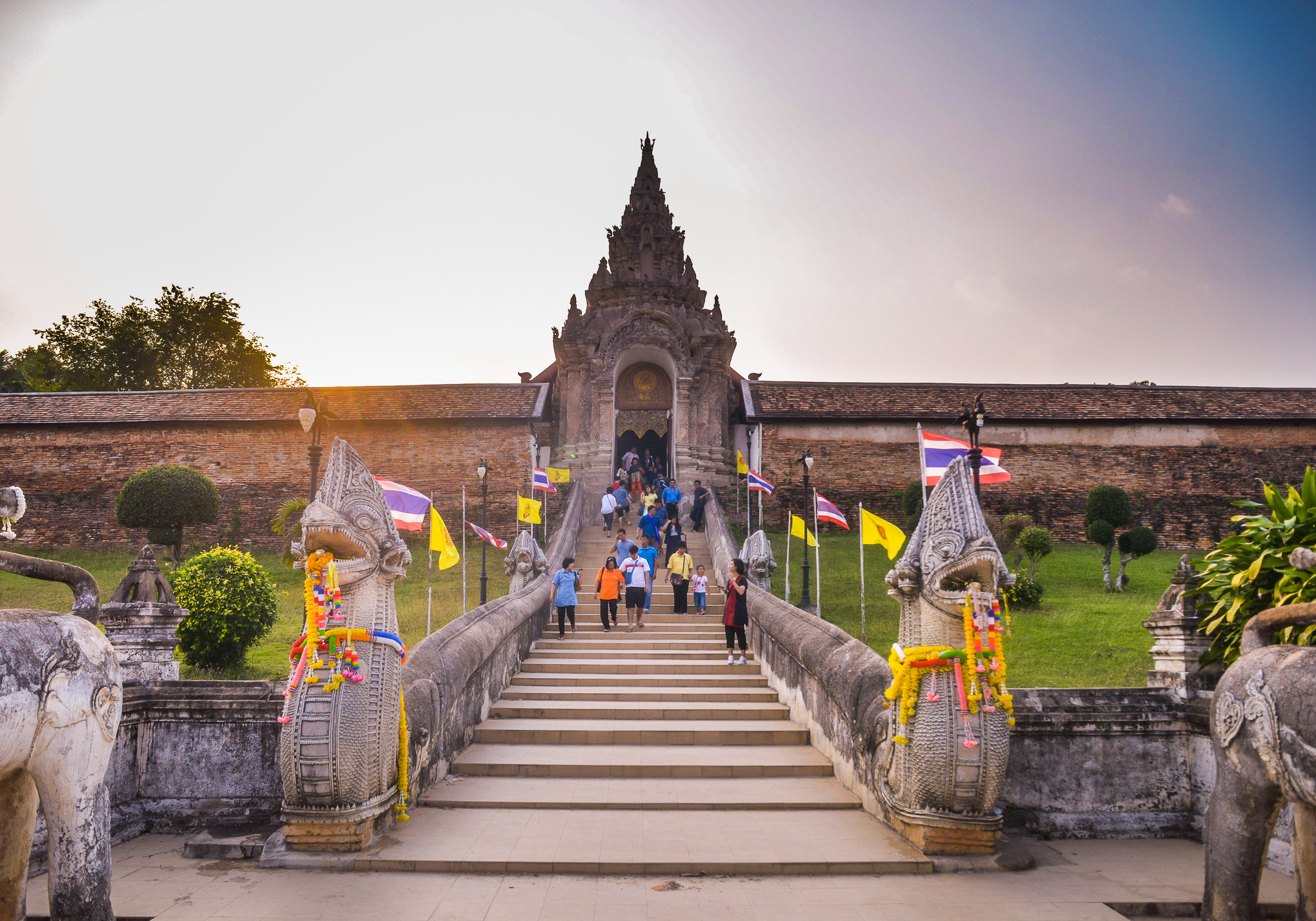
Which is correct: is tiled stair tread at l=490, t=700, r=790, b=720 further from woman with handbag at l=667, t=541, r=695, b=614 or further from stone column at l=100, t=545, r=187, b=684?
woman with handbag at l=667, t=541, r=695, b=614

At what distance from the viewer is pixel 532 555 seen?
1321 centimetres

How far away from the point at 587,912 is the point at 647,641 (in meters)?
6.39

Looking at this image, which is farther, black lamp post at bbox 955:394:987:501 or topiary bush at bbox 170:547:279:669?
topiary bush at bbox 170:547:279:669

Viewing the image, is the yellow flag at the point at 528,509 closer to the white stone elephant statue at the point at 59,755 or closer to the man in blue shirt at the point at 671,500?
the man in blue shirt at the point at 671,500

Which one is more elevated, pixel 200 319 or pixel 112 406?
pixel 200 319

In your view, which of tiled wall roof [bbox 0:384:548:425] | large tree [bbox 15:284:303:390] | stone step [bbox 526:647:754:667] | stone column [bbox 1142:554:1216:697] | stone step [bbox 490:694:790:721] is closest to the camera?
stone column [bbox 1142:554:1216:697]

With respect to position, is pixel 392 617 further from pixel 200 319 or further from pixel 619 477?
pixel 200 319

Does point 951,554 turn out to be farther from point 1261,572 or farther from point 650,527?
point 650,527

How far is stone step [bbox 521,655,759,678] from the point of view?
9898mm

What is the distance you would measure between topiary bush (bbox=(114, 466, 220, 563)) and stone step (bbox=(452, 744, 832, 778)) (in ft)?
45.8

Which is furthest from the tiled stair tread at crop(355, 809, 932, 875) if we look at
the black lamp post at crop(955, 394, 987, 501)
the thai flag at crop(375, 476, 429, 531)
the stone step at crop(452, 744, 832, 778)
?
the black lamp post at crop(955, 394, 987, 501)

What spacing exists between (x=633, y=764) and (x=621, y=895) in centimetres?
232

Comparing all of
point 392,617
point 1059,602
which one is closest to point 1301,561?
point 392,617

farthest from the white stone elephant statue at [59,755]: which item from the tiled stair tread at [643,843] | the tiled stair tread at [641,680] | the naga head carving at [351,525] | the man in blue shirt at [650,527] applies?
the man in blue shirt at [650,527]
